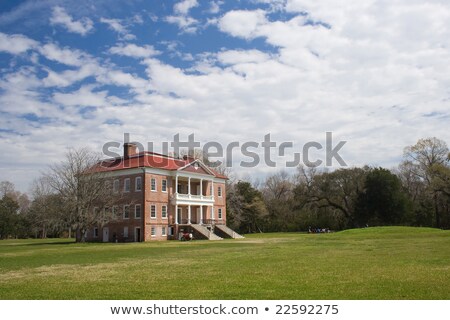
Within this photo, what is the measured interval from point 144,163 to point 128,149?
5380 mm

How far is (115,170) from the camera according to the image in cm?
5550

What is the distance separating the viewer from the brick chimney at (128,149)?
58.1 meters

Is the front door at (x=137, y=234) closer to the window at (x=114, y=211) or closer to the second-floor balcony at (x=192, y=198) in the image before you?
the window at (x=114, y=211)

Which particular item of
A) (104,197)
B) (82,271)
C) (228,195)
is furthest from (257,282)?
(228,195)

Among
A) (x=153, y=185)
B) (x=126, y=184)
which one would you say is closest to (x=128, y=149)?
(x=126, y=184)

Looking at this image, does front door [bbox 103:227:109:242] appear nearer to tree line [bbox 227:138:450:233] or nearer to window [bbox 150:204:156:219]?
window [bbox 150:204:156:219]

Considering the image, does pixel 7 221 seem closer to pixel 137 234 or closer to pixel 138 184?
pixel 137 234

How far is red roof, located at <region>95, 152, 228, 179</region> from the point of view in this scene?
54656 mm

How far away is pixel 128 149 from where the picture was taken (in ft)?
191

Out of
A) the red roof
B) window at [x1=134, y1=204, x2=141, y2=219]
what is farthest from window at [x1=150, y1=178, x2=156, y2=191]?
window at [x1=134, y1=204, x2=141, y2=219]

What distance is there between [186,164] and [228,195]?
792 inches

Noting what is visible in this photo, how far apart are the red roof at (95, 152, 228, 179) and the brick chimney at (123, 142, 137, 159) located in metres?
0.68

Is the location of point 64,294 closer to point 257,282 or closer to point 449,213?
point 257,282
